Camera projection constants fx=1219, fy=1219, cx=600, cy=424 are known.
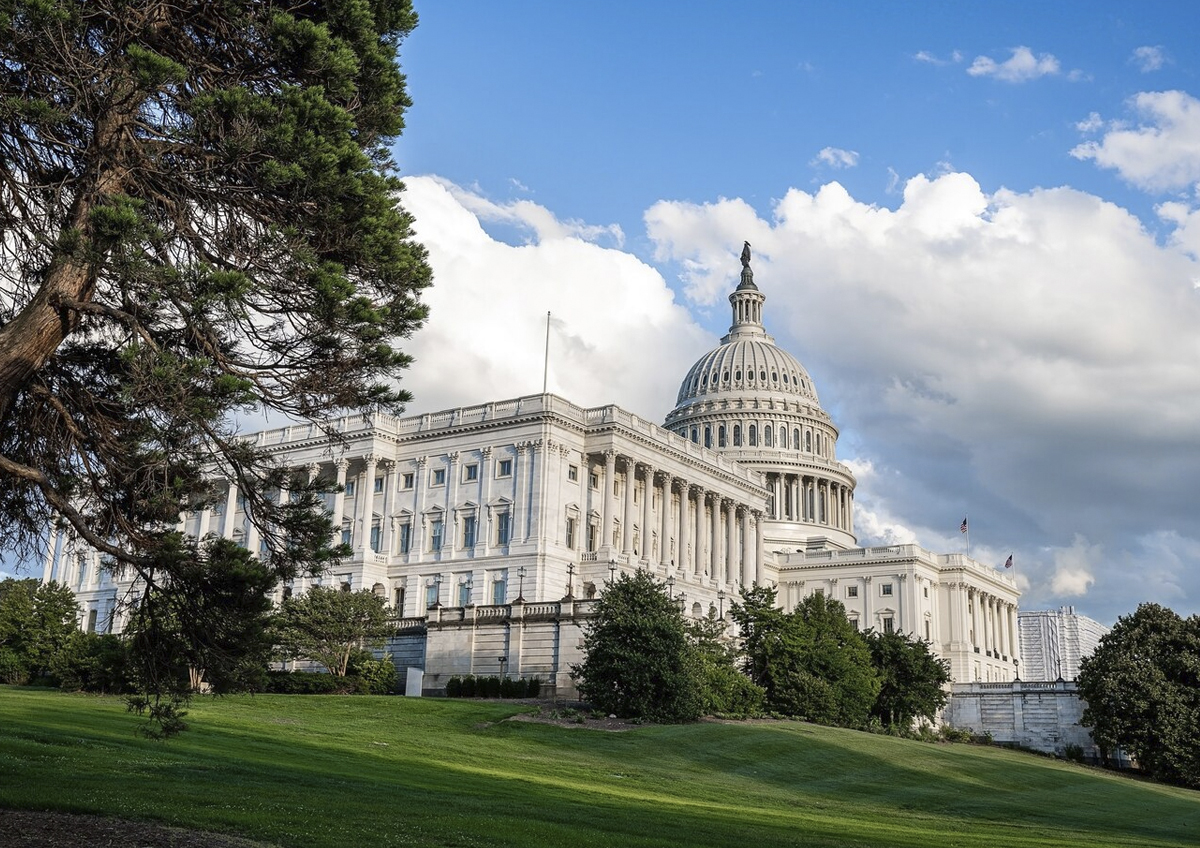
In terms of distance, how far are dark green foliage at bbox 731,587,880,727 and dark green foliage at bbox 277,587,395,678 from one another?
20.2m

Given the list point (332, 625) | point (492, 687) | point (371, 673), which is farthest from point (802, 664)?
point (332, 625)

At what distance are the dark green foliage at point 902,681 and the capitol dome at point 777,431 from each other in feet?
231

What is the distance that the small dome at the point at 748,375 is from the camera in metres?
168

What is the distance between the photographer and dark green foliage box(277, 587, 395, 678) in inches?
2598

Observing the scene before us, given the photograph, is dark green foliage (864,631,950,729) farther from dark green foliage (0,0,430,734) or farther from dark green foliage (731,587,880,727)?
dark green foliage (0,0,430,734)

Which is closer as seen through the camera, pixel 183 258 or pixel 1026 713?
pixel 183 258

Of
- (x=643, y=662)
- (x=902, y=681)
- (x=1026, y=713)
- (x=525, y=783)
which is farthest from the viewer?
(x=1026, y=713)

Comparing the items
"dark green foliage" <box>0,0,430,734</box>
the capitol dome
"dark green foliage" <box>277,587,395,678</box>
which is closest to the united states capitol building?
"dark green foliage" <box>277,587,395,678</box>

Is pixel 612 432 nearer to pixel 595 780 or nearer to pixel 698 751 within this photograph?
pixel 698 751

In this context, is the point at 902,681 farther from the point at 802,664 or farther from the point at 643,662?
the point at 643,662

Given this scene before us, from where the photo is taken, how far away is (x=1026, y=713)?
91625mm

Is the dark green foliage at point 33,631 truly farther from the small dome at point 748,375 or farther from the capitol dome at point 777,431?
the small dome at point 748,375

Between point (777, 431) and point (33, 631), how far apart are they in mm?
112481

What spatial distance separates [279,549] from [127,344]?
4.66 m
